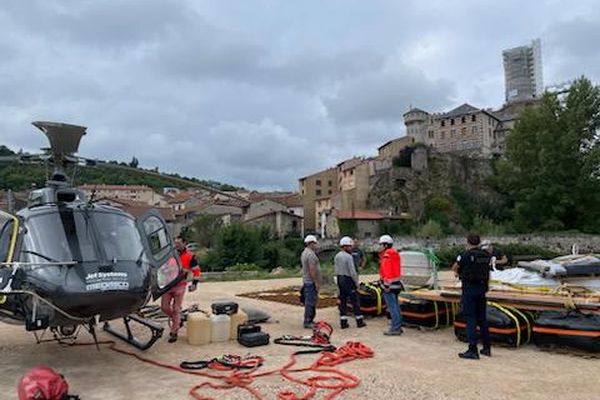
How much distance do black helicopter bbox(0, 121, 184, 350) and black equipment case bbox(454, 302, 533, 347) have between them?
484cm

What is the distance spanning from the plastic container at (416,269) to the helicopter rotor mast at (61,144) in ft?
25.1

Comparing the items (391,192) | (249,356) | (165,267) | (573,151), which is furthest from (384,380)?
(391,192)

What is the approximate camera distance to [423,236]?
182 ft

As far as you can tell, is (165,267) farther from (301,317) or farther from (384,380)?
(301,317)

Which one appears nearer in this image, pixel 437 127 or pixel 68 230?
pixel 68 230

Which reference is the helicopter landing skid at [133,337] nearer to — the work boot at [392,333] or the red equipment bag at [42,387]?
the red equipment bag at [42,387]

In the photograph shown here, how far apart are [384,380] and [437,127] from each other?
94832 millimetres

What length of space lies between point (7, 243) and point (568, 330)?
7911mm

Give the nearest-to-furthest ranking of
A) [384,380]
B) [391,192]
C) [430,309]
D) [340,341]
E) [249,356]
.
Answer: [384,380] → [249,356] → [340,341] → [430,309] → [391,192]

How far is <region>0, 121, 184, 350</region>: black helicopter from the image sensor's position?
611cm

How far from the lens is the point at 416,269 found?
12297mm

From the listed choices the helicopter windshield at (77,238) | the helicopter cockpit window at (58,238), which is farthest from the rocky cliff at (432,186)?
the helicopter cockpit window at (58,238)

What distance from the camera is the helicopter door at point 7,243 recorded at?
6.48 metres

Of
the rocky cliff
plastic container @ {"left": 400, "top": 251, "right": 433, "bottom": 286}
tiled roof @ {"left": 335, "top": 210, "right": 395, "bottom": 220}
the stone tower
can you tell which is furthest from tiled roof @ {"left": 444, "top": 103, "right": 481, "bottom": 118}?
plastic container @ {"left": 400, "top": 251, "right": 433, "bottom": 286}
